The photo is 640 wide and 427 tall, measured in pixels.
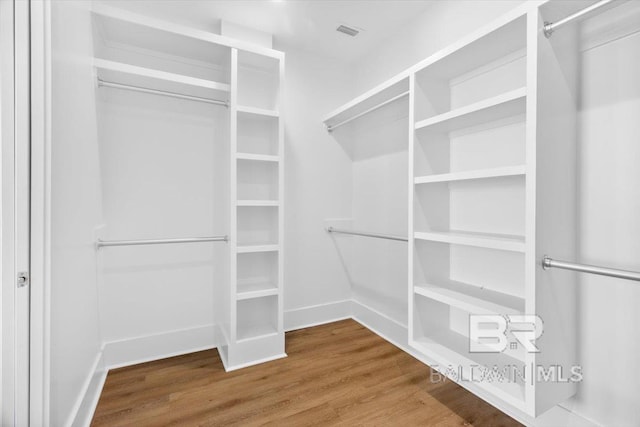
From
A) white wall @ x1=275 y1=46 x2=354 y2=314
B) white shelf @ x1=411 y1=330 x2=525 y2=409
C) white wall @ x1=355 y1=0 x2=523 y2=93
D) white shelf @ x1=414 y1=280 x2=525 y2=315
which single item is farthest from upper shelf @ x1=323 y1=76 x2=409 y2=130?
white shelf @ x1=411 y1=330 x2=525 y2=409

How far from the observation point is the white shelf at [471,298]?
1451 millimetres

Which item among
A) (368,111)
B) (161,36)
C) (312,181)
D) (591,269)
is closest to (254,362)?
(312,181)

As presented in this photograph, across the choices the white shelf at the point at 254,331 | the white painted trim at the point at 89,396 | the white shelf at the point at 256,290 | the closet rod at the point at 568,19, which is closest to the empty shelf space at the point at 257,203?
the white shelf at the point at 256,290

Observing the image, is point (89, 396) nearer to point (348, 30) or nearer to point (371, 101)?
point (371, 101)

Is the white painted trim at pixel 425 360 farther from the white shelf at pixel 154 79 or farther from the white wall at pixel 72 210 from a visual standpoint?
the white shelf at pixel 154 79

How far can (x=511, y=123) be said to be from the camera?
160 centimetres

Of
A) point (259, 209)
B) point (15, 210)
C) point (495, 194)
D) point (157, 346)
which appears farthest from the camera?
point (259, 209)

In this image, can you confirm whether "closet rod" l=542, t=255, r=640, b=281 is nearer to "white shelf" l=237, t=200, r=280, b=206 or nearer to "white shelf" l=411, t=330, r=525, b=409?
"white shelf" l=411, t=330, r=525, b=409

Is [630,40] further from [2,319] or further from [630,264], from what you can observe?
[2,319]

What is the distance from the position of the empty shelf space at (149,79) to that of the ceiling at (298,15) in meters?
0.52

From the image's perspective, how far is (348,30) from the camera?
8.05 feet

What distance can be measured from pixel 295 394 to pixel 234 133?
1716 mm

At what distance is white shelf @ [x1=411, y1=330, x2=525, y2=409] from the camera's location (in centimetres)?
129

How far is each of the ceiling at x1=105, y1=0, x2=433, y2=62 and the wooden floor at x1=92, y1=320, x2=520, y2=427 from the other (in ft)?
8.40
